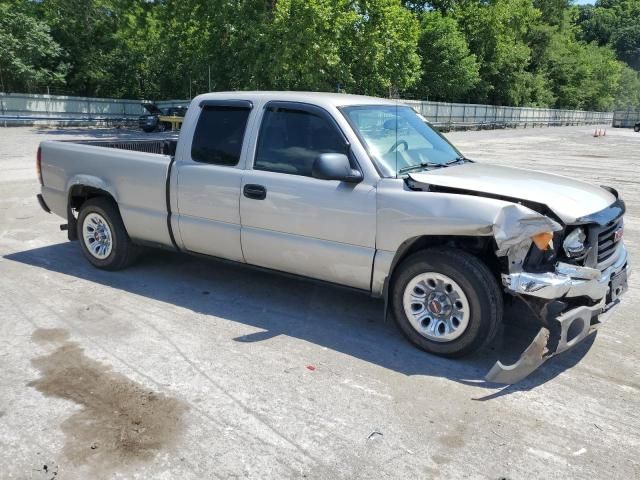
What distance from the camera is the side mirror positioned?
4242 millimetres

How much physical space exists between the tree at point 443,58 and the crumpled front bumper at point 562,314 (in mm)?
44099

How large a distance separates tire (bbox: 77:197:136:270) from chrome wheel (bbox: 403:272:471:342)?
3188 millimetres

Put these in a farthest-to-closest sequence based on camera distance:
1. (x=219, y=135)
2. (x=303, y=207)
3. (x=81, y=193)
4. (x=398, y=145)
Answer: (x=81, y=193), (x=219, y=135), (x=398, y=145), (x=303, y=207)

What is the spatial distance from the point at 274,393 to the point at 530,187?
7.84ft

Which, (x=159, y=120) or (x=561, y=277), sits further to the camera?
(x=159, y=120)

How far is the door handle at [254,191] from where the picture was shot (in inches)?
190

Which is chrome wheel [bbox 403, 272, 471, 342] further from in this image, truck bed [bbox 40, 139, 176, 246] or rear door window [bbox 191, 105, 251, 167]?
truck bed [bbox 40, 139, 176, 246]

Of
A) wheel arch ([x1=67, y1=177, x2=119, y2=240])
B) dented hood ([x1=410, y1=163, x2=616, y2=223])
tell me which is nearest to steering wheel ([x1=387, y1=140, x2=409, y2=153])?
dented hood ([x1=410, y1=163, x2=616, y2=223])

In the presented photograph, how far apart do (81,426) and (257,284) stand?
2.68m

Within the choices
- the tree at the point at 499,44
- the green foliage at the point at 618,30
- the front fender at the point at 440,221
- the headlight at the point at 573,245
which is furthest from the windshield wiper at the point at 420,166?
the green foliage at the point at 618,30

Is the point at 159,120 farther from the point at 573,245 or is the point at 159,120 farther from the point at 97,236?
the point at 573,245

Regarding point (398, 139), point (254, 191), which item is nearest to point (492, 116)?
point (398, 139)

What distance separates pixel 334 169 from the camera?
426 centimetres

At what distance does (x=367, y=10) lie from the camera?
2678 centimetres
